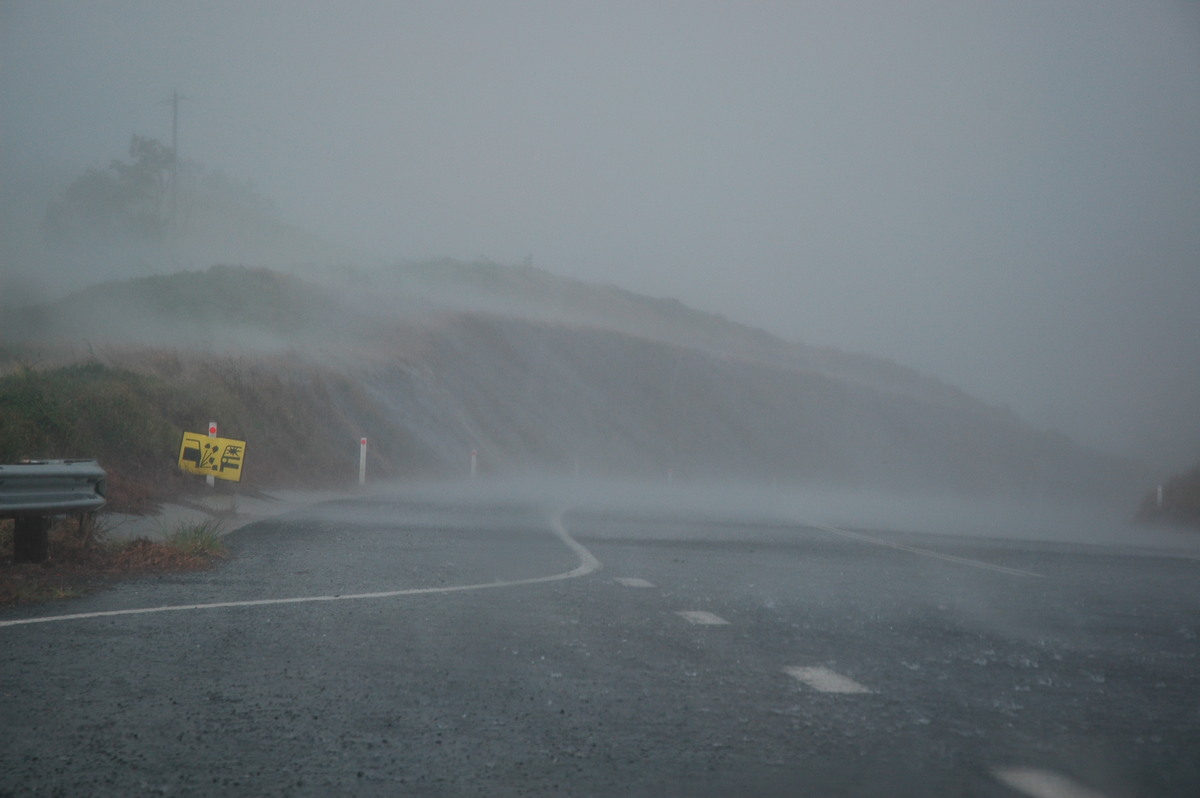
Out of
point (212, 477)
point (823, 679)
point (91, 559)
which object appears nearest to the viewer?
point (823, 679)

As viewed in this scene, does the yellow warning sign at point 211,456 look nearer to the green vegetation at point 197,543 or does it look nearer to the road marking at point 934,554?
the green vegetation at point 197,543

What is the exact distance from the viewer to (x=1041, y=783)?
14.1ft

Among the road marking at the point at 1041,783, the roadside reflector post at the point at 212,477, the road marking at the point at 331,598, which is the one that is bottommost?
the road marking at the point at 331,598

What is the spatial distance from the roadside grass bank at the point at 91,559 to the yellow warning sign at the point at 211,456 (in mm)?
9048

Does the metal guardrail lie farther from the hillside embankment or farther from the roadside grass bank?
the hillside embankment

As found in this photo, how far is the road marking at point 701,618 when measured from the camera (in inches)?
329

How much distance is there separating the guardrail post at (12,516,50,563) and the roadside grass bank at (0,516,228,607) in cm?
9

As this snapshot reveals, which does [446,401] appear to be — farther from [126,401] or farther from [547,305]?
[547,305]

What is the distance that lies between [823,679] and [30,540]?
752cm

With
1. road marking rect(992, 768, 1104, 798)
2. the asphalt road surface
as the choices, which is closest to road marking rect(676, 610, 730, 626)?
the asphalt road surface

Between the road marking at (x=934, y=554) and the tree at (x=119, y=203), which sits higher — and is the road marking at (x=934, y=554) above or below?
below

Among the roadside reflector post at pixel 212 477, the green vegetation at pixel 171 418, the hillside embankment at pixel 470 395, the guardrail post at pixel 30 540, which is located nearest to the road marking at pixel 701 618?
the guardrail post at pixel 30 540

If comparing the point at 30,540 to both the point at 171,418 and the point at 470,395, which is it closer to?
the point at 171,418

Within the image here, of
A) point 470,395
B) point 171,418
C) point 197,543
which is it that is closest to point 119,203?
point 470,395
